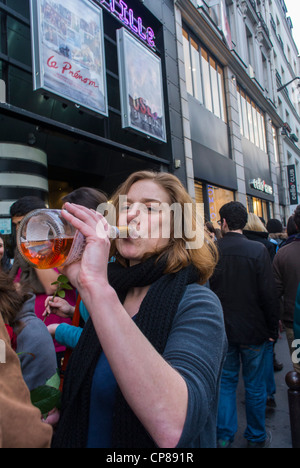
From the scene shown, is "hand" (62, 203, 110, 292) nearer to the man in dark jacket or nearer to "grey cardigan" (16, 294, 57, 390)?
"grey cardigan" (16, 294, 57, 390)

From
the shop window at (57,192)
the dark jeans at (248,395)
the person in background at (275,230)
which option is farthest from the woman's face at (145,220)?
the shop window at (57,192)

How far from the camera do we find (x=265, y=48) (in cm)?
1883

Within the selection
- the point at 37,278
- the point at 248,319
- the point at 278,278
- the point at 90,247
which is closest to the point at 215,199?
the point at 278,278

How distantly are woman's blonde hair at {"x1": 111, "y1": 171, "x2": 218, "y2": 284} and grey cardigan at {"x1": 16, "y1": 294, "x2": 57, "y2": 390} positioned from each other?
1.67ft

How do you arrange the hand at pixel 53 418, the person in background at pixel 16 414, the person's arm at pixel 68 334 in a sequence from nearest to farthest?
the person in background at pixel 16 414, the hand at pixel 53 418, the person's arm at pixel 68 334

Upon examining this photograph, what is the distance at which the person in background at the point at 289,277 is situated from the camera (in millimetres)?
3326

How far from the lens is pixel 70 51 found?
586 centimetres

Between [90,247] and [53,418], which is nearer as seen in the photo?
[90,247]

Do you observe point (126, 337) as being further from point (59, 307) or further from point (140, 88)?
point (140, 88)

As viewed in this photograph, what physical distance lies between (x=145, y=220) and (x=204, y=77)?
11.4 meters

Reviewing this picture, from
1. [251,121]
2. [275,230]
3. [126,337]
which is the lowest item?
[126,337]

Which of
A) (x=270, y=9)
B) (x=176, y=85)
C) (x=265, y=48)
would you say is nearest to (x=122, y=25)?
(x=176, y=85)

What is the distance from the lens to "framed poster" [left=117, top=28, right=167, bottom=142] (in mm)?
7125

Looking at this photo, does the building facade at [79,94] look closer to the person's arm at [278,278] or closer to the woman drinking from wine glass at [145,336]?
the person's arm at [278,278]
